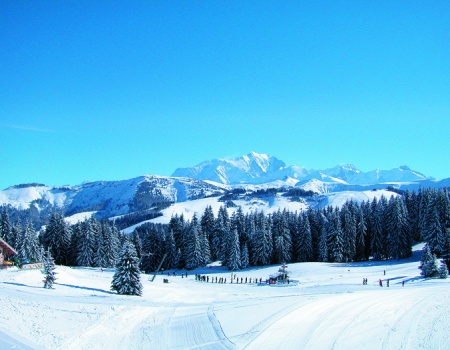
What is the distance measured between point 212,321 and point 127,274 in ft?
46.8

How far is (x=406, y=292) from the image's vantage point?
38438mm

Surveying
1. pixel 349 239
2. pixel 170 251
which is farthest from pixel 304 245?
pixel 170 251

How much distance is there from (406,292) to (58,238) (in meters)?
67.6

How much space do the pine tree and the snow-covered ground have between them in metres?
2.09

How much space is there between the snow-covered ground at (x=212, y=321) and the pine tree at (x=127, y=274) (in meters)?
2.09

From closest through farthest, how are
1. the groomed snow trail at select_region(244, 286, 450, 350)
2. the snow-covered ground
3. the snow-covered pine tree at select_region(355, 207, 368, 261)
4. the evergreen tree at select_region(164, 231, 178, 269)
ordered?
the groomed snow trail at select_region(244, 286, 450, 350), the snow-covered ground, the snow-covered pine tree at select_region(355, 207, 368, 261), the evergreen tree at select_region(164, 231, 178, 269)

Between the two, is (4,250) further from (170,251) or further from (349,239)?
(349,239)

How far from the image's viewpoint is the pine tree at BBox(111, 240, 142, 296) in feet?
124

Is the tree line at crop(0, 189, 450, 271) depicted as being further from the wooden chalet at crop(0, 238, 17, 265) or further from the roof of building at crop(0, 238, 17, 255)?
the wooden chalet at crop(0, 238, 17, 265)

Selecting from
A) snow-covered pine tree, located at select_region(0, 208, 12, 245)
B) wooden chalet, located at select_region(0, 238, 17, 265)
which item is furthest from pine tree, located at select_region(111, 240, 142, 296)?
snow-covered pine tree, located at select_region(0, 208, 12, 245)

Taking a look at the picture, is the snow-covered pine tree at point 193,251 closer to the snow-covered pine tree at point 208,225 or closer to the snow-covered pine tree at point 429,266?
the snow-covered pine tree at point 208,225

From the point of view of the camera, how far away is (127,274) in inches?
1508

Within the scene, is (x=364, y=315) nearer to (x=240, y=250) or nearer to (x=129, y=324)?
(x=129, y=324)

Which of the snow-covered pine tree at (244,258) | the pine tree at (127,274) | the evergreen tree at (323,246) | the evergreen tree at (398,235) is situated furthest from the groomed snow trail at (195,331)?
the evergreen tree at (323,246)
